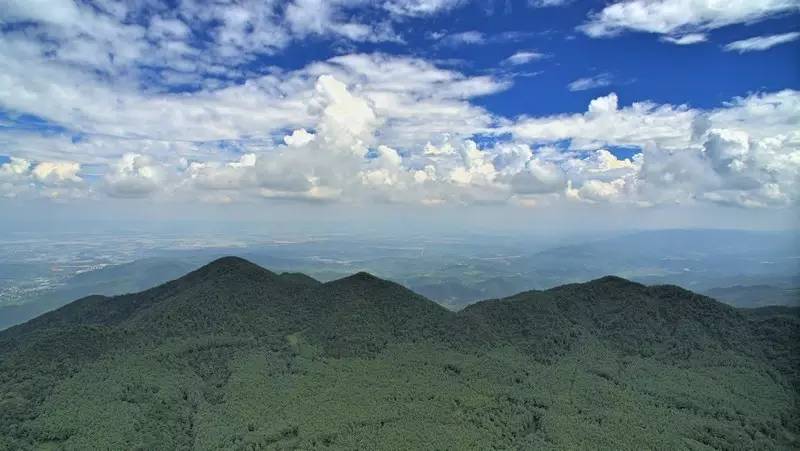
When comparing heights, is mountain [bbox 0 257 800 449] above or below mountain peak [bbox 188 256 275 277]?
below

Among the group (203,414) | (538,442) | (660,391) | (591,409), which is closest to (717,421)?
(660,391)

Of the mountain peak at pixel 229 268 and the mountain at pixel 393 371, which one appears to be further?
the mountain peak at pixel 229 268

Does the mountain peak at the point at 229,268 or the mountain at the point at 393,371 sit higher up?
the mountain peak at the point at 229,268

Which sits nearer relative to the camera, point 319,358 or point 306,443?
point 306,443

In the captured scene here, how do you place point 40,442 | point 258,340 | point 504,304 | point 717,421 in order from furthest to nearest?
1. point 504,304
2. point 258,340
3. point 717,421
4. point 40,442

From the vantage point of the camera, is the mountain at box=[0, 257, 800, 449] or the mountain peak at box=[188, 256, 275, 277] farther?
the mountain peak at box=[188, 256, 275, 277]

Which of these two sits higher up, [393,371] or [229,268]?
[229,268]

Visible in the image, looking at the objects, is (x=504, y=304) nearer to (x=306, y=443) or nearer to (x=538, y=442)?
(x=538, y=442)

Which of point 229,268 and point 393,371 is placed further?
point 229,268
